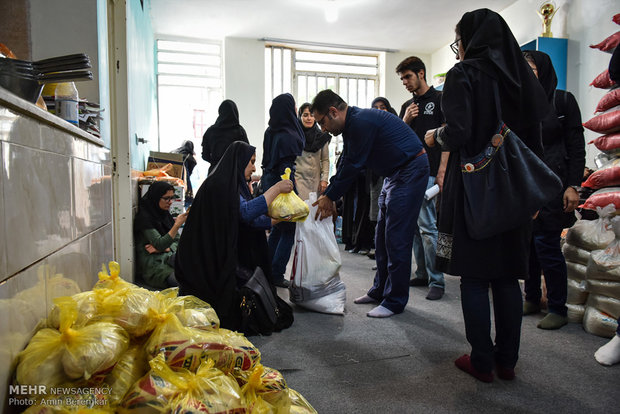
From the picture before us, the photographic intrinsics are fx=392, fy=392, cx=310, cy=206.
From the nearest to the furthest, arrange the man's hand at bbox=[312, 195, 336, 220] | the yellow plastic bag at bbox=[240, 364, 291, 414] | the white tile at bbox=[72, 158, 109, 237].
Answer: the yellow plastic bag at bbox=[240, 364, 291, 414]
the white tile at bbox=[72, 158, 109, 237]
the man's hand at bbox=[312, 195, 336, 220]

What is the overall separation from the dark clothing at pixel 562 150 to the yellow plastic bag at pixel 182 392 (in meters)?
1.87

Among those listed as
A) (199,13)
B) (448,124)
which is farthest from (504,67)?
(199,13)

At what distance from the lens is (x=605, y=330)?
1901 millimetres

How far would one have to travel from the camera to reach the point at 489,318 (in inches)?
56.9

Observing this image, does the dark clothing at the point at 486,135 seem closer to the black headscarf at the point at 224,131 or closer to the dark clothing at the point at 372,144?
the dark clothing at the point at 372,144

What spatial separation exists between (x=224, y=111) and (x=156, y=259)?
55.5 inches

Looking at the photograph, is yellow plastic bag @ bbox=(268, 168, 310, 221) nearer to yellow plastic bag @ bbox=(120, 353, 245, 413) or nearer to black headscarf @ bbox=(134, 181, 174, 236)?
yellow plastic bag @ bbox=(120, 353, 245, 413)

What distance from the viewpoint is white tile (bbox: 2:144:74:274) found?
29.1 inches

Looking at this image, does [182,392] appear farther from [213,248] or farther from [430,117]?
[430,117]

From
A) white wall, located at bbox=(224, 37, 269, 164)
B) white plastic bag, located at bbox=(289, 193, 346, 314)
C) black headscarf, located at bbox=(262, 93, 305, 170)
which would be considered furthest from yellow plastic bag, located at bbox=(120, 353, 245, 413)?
white wall, located at bbox=(224, 37, 269, 164)

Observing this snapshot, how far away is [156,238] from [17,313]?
232 cm

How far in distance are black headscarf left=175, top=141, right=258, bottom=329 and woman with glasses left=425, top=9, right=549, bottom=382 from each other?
97 centimetres

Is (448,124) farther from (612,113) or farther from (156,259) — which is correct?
(156,259)

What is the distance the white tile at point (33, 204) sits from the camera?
2.42 feet
